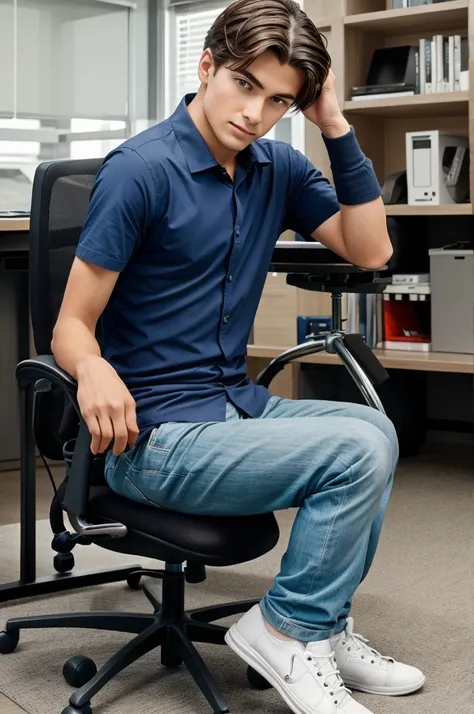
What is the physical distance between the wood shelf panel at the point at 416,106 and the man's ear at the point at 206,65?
2135 millimetres

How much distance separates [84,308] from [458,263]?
7.83ft

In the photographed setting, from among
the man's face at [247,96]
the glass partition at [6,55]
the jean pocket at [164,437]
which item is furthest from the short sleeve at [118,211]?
the glass partition at [6,55]

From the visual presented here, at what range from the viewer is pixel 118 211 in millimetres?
1506

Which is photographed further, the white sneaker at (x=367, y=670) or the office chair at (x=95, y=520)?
the white sneaker at (x=367, y=670)

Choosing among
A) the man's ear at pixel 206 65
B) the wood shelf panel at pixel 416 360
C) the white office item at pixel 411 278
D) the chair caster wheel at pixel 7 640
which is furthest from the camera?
the white office item at pixel 411 278

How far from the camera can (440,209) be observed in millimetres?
3582

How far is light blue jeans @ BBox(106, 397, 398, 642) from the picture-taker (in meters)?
1.45

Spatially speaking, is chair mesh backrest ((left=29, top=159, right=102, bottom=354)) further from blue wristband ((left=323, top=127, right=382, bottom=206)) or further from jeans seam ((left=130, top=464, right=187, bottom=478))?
blue wristband ((left=323, top=127, right=382, bottom=206))

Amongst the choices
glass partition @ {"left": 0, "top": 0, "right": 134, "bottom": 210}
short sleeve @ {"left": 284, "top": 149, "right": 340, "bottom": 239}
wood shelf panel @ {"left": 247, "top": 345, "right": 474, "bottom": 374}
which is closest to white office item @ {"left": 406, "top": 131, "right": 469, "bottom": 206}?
wood shelf panel @ {"left": 247, "top": 345, "right": 474, "bottom": 374}

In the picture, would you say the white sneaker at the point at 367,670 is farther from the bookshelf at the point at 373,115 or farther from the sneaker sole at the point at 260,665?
the bookshelf at the point at 373,115

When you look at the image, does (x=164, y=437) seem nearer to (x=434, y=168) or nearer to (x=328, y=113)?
(x=328, y=113)

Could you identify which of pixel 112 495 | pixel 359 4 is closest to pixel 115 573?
pixel 112 495

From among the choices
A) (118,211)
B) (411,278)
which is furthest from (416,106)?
(118,211)

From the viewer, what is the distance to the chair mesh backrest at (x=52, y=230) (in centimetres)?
185
